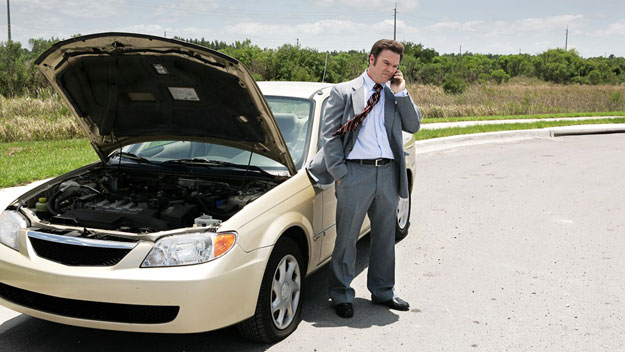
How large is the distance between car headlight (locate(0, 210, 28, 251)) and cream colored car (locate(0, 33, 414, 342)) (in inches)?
0.4

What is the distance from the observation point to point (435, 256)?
6.04 meters

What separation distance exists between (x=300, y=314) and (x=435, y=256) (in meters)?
2.13

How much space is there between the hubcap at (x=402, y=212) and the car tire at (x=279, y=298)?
7.49 ft

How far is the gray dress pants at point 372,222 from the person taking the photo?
4.37 m

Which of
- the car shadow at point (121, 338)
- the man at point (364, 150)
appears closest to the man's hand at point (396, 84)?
the man at point (364, 150)

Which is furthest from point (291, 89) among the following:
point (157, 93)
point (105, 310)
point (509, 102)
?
point (509, 102)

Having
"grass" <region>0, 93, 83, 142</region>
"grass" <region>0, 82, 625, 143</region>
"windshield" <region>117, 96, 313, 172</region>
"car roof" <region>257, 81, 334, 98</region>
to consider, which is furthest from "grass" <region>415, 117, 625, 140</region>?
"windshield" <region>117, 96, 313, 172</region>

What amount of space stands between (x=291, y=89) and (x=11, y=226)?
252cm

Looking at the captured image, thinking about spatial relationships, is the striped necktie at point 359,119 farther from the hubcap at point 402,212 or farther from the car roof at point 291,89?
the hubcap at point 402,212

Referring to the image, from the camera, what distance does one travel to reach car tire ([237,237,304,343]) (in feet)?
12.4

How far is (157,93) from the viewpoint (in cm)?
457

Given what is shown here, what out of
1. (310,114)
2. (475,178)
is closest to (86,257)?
(310,114)

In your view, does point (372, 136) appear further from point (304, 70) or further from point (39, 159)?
point (304, 70)

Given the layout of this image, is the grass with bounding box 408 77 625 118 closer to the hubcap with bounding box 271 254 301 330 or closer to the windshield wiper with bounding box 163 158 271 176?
the windshield wiper with bounding box 163 158 271 176
